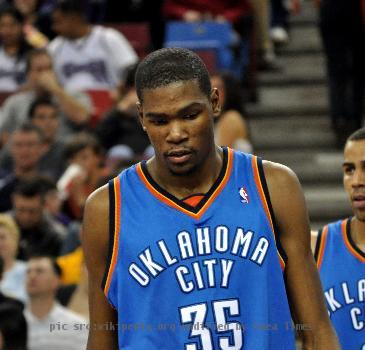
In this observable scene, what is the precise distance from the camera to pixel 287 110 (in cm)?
1052

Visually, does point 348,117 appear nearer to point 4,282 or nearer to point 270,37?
point 270,37

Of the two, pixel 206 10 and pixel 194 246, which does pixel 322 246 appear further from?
pixel 206 10

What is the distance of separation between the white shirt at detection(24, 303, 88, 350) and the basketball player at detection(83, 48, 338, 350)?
2.94 m

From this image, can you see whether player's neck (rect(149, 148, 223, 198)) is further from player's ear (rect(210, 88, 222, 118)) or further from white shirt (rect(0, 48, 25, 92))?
white shirt (rect(0, 48, 25, 92))

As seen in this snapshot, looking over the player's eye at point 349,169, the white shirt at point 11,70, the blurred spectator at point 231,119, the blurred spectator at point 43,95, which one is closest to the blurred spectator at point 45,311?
the blurred spectator at point 231,119

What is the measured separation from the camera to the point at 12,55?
11.1 metres

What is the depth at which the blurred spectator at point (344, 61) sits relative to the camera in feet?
31.6

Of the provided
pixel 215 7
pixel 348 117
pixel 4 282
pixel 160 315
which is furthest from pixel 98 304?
pixel 215 7

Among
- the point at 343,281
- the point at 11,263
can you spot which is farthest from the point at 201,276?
the point at 11,263

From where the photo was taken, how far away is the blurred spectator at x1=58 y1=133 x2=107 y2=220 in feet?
29.5

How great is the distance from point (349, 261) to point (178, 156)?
1.63 m

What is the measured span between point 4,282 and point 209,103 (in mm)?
4390

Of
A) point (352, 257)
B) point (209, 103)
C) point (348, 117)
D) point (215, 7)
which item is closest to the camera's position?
point (209, 103)

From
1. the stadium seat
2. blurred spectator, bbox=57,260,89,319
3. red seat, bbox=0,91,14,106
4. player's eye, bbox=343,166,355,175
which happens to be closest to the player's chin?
player's eye, bbox=343,166,355,175
